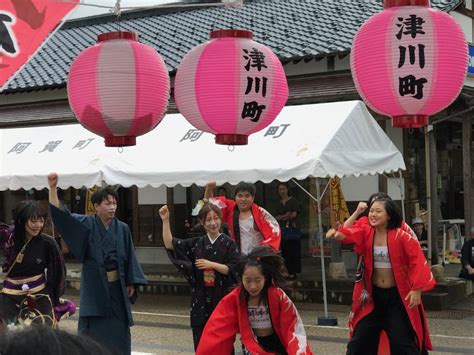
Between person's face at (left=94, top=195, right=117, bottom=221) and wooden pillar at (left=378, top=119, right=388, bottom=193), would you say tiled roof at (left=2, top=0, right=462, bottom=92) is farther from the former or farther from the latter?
person's face at (left=94, top=195, right=117, bottom=221)

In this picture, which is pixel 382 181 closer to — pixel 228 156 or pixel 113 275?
pixel 228 156

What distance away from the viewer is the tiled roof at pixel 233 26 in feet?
38.2

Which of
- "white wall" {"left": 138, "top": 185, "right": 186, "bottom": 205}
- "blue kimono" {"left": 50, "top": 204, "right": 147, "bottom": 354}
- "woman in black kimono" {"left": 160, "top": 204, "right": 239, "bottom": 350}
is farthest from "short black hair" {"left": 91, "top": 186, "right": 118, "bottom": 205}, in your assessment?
"white wall" {"left": 138, "top": 185, "right": 186, "bottom": 205}

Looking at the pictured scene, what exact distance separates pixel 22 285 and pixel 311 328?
12.6 ft

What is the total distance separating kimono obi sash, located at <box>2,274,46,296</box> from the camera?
6.23 m

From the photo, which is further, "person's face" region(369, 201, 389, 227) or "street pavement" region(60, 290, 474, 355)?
"street pavement" region(60, 290, 474, 355)

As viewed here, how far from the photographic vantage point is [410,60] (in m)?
4.77

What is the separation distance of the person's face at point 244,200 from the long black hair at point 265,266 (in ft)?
7.95

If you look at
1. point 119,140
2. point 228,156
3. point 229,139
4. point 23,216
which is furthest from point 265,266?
point 228,156

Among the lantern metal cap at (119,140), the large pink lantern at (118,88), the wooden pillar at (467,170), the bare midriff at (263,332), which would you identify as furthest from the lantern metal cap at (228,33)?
the wooden pillar at (467,170)

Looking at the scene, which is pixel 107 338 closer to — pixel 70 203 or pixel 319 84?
pixel 319 84

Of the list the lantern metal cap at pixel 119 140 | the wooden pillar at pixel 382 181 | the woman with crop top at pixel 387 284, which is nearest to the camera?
the lantern metal cap at pixel 119 140

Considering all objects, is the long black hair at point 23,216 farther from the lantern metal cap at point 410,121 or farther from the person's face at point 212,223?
the lantern metal cap at point 410,121

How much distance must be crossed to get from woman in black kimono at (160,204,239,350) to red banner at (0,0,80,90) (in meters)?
1.70
